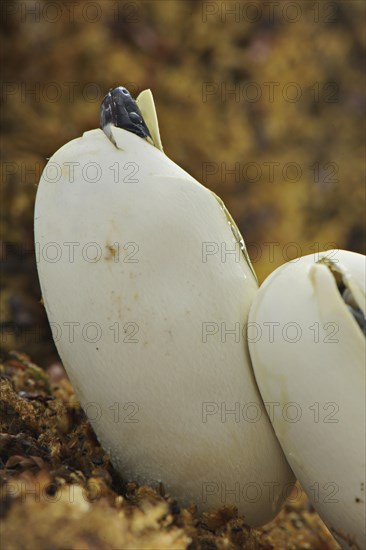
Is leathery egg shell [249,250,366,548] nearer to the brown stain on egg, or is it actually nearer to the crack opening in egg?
the crack opening in egg

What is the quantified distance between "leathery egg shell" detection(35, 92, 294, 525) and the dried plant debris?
37mm

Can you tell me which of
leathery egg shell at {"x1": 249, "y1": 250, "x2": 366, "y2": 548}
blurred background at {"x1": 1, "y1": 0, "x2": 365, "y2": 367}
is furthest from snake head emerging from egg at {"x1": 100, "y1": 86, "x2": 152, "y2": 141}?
blurred background at {"x1": 1, "y1": 0, "x2": 365, "y2": 367}

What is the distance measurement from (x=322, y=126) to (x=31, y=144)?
2.51ft

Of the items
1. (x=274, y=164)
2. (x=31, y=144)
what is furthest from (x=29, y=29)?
(x=274, y=164)

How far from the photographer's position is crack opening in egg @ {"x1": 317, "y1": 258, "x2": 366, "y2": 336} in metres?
0.61

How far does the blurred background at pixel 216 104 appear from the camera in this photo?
55.9 inches

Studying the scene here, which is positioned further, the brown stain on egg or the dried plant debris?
the brown stain on egg

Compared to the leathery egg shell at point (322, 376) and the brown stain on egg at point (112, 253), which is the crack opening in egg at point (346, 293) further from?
the brown stain on egg at point (112, 253)

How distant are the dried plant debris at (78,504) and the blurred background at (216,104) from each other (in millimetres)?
511

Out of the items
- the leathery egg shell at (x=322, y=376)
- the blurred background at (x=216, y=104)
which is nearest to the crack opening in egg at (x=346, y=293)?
the leathery egg shell at (x=322, y=376)

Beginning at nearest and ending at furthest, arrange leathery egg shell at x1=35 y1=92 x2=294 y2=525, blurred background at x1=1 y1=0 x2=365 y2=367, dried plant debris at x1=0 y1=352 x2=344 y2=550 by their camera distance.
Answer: dried plant debris at x1=0 y1=352 x2=344 y2=550 < leathery egg shell at x1=35 y1=92 x2=294 y2=525 < blurred background at x1=1 y1=0 x2=365 y2=367

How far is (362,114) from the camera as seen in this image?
181 centimetres

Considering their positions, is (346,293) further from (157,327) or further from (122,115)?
(122,115)

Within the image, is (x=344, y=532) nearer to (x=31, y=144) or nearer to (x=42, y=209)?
(x=42, y=209)
